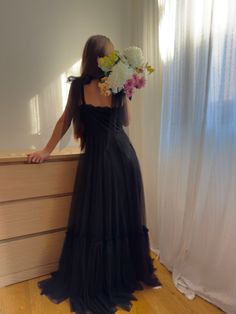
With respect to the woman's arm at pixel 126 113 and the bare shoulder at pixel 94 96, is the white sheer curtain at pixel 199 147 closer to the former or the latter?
the woman's arm at pixel 126 113

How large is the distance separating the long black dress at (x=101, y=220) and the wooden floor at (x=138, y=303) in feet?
0.18

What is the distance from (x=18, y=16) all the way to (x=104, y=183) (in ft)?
5.56

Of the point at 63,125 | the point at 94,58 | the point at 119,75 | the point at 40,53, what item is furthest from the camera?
the point at 40,53

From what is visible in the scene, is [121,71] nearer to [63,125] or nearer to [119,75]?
[119,75]

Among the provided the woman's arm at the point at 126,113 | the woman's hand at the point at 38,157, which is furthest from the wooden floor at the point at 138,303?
the woman's arm at the point at 126,113

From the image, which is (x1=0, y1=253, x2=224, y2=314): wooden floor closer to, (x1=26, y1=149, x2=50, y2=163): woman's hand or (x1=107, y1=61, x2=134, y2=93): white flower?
(x1=26, y1=149, x2=50, y2=163): woman's hand

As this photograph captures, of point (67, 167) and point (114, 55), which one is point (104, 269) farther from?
point (114, 55)

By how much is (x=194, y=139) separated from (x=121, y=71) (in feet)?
2.08

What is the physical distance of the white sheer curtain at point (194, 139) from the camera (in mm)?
1411

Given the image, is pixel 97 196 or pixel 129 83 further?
pixel 97 196

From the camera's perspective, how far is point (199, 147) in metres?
1.56

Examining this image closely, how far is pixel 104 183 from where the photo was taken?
1521 mm

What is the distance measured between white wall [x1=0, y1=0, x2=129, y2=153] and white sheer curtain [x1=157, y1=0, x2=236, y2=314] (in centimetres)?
80

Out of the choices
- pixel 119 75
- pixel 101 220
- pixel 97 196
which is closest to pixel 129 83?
pixel 119 75
